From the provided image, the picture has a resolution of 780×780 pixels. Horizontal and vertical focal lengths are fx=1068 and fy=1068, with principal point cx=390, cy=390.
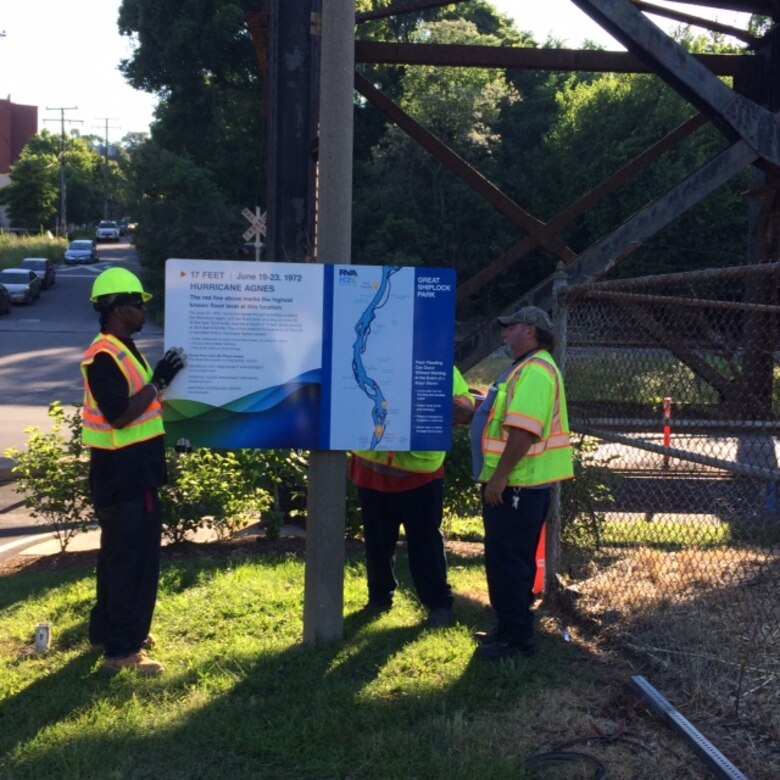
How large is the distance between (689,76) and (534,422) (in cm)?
395

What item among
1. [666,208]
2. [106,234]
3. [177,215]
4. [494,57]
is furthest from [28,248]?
[666,208]

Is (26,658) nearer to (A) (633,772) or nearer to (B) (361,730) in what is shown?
(B) (361,730)

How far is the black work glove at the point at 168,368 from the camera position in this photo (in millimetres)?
5035

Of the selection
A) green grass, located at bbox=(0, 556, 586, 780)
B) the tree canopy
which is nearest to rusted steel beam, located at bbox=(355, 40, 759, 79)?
green grass, located at bbox=(0, 556, 586, 780)

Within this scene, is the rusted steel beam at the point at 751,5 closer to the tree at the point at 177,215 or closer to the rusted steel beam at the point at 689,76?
the rusted steel beam at the point at 689,76

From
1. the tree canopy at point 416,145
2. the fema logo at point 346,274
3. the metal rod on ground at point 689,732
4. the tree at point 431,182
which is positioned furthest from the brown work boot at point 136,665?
the tree at point 431,182

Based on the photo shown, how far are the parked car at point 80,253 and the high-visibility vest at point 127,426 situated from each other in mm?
59628

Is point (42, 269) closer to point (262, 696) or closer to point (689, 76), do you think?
point (689, 76)

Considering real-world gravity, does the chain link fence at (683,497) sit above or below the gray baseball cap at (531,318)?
below

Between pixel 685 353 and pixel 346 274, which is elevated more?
pixel 346 274

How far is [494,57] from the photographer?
891 centimetres

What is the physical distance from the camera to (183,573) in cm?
691

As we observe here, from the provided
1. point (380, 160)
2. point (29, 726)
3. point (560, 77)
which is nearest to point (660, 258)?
point (380, 160)

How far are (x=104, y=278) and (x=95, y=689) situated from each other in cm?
195
